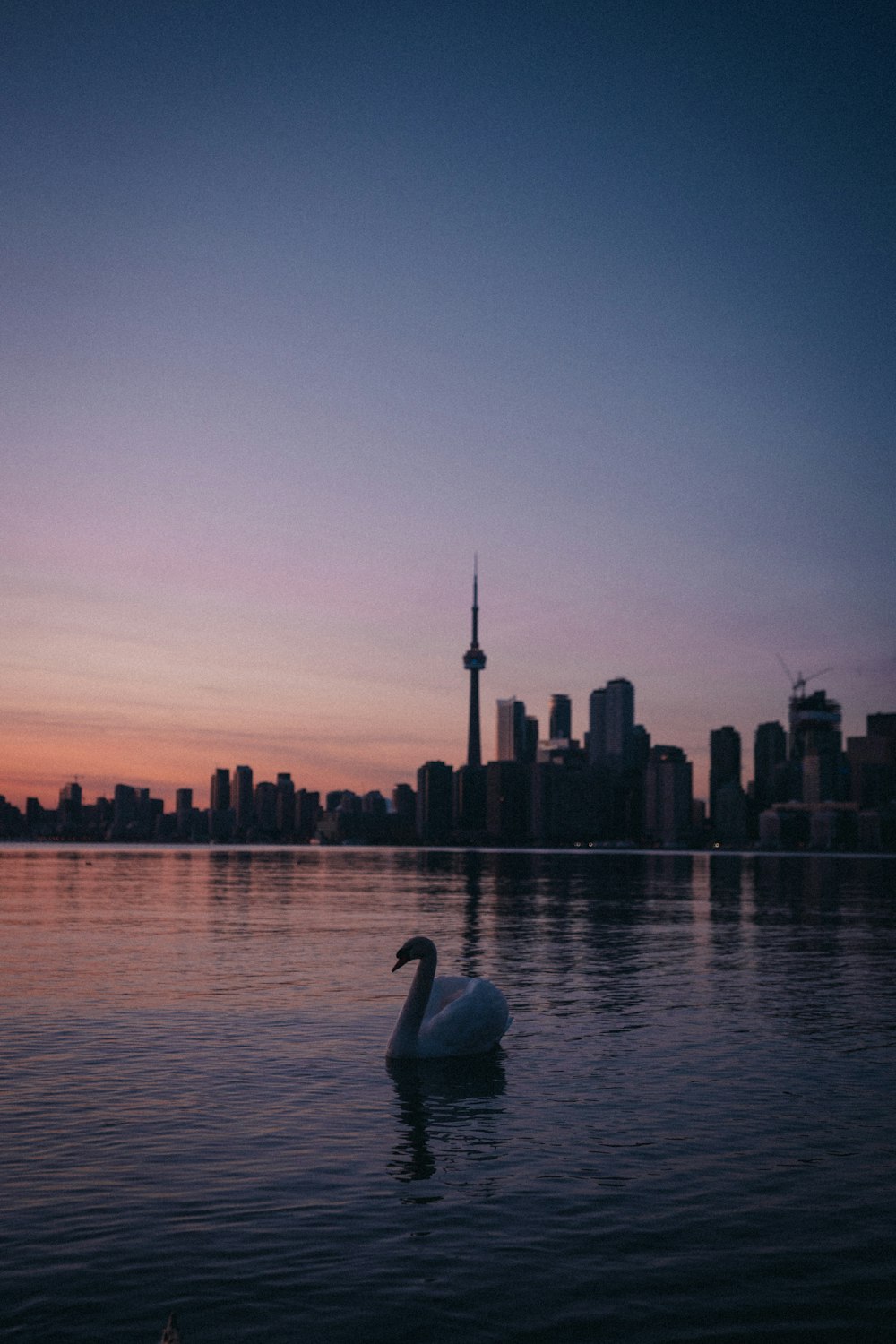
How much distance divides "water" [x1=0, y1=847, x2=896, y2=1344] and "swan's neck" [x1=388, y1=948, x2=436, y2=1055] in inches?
16.9

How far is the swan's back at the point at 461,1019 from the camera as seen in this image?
21297mm

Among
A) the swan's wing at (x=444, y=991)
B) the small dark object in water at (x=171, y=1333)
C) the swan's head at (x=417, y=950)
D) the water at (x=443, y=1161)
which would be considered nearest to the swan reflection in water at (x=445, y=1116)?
the water at (x=443, y=1161)

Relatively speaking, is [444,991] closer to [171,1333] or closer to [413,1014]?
[413,1014]

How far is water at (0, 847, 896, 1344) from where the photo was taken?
35.2 ft

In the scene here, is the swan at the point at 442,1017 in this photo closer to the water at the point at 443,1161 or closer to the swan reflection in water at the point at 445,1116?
the swan reflection in water at the point at 445,1116

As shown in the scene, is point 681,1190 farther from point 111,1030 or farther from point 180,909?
point 180,909

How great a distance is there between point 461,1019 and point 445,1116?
3747 mm

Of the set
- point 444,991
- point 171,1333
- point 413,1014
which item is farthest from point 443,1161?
point 171,1333

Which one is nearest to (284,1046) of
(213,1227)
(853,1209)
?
(213,1227)

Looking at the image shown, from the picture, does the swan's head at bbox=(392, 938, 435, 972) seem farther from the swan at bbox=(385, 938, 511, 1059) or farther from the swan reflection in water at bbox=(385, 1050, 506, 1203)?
the swan reflection in water at bbox=(385, 1050, 506, 1203)

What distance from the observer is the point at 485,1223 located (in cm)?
1294

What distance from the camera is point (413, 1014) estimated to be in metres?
21.3

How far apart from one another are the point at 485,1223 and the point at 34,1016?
54.2 ft

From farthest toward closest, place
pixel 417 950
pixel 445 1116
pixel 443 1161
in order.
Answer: pixel 417 950 → pixel 445 1116 → pixel 443 1161
